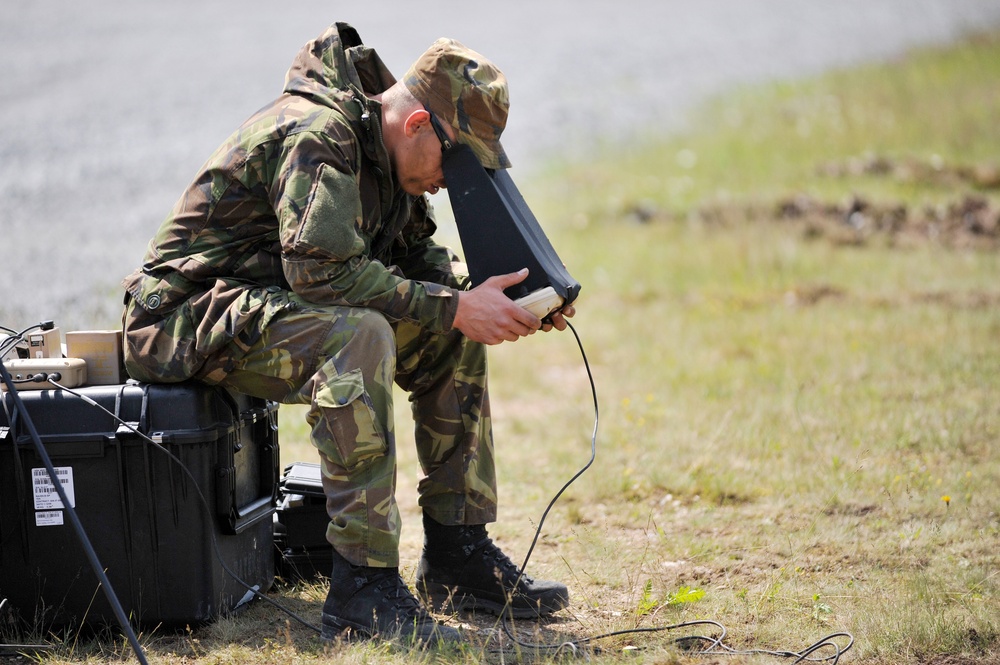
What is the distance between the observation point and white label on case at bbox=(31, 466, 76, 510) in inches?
134

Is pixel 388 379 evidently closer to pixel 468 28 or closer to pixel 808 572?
pixel 808 572

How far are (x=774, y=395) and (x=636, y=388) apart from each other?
1004 millimetres

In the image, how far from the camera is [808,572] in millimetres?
4102

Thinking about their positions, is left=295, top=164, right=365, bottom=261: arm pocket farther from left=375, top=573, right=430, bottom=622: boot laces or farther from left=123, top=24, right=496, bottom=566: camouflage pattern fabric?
left=375, top=573, right=430, bottom=622: boot laces

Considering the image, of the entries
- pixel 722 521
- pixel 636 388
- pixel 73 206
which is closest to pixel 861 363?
pixel 636 388

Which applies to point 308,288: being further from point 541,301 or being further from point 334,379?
point 541,301

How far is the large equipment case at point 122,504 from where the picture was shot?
3.39 metres

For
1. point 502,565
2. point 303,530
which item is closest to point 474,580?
point 502,565

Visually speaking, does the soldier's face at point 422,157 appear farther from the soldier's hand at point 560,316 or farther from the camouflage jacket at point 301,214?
the soldier's hand at point 560,316

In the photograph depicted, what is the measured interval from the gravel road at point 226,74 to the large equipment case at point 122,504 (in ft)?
12.5

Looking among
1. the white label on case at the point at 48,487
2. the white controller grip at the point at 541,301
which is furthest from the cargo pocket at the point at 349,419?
the white label on case at the point at 48,487

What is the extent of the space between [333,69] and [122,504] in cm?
170

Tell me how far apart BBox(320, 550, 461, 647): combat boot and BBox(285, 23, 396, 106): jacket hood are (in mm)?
1625

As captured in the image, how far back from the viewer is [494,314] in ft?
11.5
